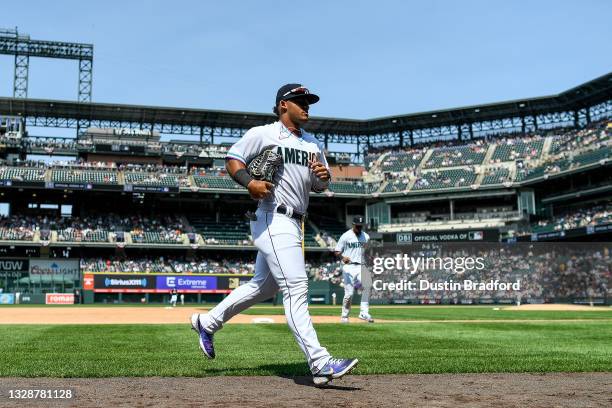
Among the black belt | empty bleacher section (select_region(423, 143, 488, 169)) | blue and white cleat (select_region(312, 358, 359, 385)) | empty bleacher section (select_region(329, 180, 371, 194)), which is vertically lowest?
blue and white cleat (select_region(312, 358, 359, 385))

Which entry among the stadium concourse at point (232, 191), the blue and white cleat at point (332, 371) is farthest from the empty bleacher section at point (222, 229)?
the blue and white cleat at point (332, 371)

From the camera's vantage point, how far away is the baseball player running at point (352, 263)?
1495cm

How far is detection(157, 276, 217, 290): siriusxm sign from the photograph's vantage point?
43.5 metres

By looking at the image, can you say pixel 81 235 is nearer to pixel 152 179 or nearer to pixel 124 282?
pixel 124 282

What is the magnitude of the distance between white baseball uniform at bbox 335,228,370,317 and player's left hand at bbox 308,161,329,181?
30.0 feet

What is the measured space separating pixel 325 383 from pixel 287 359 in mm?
2006

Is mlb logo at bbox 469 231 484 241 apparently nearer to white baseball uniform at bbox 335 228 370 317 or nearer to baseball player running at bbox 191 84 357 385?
white baseball uniform at bbox 335 228 370 317

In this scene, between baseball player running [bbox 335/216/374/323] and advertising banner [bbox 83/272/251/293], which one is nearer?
baseball player running [bbox 335/216/374/323]

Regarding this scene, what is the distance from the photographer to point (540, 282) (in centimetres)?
3188

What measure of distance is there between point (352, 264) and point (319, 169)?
10120mm

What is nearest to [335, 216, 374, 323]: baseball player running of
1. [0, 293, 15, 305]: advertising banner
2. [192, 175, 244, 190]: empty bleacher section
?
[0, 293, 15, 305]: advertising banner

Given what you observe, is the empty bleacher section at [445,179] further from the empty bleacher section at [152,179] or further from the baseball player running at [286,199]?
the baseball player running at [286,199]


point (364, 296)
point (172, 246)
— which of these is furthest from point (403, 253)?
point (172, 246)

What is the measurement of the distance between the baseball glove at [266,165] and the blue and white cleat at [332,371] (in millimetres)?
1635
